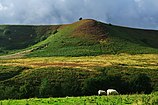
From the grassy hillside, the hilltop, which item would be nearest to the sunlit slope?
the hilltop

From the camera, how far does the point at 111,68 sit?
3625 inches

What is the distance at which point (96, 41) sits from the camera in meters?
154

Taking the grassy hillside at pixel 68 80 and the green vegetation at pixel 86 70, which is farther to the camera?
the grassy hillside at pixel 68 80

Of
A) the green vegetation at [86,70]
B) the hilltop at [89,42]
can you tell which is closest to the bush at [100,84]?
the green vegetation at [86,70]

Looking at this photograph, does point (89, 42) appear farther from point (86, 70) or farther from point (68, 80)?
point (68, 80)

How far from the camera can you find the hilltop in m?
140

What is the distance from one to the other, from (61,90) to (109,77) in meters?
10.8

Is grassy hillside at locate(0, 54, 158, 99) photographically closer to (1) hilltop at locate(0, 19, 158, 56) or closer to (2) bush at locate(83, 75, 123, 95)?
(2) bush at locate(83, 75, 123, 95)

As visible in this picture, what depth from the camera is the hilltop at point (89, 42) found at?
14001cm

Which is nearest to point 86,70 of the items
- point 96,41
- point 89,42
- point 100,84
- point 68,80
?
point 68,80

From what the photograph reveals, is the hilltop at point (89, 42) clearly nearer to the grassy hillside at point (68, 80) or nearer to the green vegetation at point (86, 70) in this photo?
the green vegetation at point (86, 70)

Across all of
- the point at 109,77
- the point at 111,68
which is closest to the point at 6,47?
the point at 111,68

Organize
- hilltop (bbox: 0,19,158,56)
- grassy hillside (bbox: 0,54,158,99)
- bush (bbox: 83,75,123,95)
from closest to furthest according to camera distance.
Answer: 1. grassy hillside (bbox: 0,54,158,99)
2. bush (bbox: 83,75,123,95)
3. hilltop (bbox: 0,19,158,56)

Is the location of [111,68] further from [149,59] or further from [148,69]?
[149,59]
